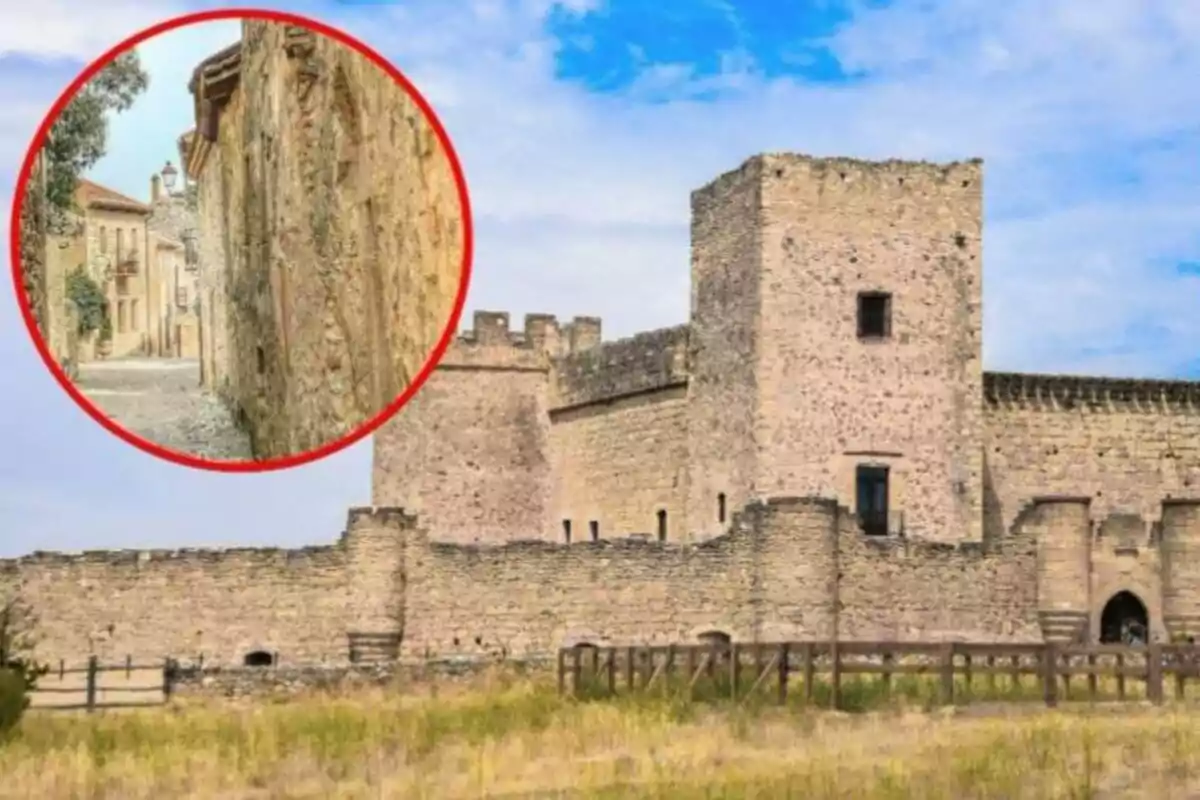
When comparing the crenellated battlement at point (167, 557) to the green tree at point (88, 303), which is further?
the crenellated battlement at point (167, 557)

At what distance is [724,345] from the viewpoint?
34.8 m

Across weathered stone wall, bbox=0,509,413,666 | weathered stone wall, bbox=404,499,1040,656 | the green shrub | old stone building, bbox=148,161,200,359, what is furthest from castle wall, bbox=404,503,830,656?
old stone building, bbox=148,161,200,359

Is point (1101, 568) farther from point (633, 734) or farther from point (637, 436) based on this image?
point (633, 734)

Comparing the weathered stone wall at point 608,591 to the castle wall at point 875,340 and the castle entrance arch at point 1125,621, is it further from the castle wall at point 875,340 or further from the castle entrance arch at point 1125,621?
the castle entrance arch at point 1125,621

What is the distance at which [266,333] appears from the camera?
10.8 metres

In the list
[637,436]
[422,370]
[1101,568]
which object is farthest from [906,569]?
[422,370]

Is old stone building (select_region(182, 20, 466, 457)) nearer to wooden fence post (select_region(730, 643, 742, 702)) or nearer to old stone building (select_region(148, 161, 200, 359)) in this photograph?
old stone building (select_region(148, 161, 200, 359))

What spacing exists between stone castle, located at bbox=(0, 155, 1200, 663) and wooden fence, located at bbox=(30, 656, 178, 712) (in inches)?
15.6

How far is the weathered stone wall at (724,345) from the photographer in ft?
110

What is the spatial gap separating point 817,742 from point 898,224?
15059mm

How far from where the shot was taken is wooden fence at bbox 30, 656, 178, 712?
27.6 m

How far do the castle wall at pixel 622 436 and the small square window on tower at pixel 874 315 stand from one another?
11.7 ft

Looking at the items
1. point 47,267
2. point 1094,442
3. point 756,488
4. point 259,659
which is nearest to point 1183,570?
point 1094,442

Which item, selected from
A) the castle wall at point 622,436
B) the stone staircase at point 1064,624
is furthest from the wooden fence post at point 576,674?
the castle wall at point 622,436
